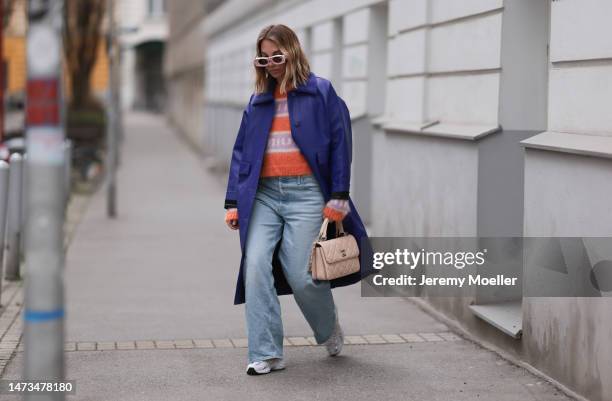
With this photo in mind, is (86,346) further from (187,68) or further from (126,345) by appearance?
(187,68)

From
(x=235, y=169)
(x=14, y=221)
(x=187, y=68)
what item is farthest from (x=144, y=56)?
(x=235, y=169)

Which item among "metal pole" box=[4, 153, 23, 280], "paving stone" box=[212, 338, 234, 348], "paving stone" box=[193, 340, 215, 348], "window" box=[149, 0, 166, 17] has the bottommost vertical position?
"paving stone" box=[193, 340, 215, 348]

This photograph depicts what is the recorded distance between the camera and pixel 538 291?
652 cm

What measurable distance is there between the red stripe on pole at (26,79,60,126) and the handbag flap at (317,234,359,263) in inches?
107

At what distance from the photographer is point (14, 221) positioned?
10.3 metres

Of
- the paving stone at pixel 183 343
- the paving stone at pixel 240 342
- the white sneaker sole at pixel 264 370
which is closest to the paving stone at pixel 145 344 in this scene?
the paving stone at pixel 183 343

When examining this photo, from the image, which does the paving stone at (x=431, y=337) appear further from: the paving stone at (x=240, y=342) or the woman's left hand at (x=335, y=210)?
the woman's left hand at (x=335, y=210)

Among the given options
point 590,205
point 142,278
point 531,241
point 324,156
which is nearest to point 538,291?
point 531,241

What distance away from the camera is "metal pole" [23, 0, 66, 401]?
3.72 m

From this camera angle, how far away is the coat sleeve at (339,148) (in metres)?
6.28

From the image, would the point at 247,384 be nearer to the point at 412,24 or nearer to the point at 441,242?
the point at 441,242

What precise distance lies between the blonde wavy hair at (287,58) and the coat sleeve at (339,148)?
189mm

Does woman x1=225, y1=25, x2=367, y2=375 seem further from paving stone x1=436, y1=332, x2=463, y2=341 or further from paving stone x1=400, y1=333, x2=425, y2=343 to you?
paving stone x1=436, y1=332, x2=463, y2=341

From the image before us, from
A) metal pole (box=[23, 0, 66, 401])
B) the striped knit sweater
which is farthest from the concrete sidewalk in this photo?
metal pole (box=[23, 0, 66, 401])
